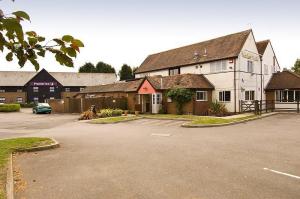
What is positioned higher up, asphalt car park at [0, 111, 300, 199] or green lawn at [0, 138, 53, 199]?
green lawn at [0, 138, 53, 199]

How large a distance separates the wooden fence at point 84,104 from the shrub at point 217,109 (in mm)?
11607

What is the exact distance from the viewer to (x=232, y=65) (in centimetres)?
2953

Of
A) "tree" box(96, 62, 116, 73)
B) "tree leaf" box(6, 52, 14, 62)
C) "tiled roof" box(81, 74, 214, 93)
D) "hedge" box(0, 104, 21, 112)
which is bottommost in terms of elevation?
"hedge" box(0, 104, 21, 112)

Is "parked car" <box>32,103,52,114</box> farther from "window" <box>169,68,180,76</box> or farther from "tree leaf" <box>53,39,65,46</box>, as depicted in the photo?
"tree leaf" <box>53,39,65,46</box>

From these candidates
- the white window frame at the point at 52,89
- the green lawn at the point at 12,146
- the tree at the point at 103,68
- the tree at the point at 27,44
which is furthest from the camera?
Answer: the tree at the point at 103,68

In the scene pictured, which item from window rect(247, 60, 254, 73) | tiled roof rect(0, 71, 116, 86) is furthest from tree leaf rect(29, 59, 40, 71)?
tiled roof rect(0, 71, 116, 86)

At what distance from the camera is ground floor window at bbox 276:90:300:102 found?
31.9 meters

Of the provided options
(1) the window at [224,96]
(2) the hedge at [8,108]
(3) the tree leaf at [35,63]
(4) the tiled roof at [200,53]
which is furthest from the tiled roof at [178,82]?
(3) the tree leaf at [35,63]

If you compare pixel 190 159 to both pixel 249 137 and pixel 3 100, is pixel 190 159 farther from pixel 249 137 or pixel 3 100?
pixel 3 100

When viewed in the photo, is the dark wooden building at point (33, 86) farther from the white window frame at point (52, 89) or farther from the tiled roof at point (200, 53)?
the tiled roof at point (200, 53)

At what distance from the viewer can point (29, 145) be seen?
39.1 ft

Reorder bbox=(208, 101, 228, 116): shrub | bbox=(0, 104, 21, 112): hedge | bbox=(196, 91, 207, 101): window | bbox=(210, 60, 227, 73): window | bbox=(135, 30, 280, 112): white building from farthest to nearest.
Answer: bbox=(0, 104, 21, 112): hedge
bbox=(210, 60, 227, 73): window
bbox=(196, 91, 207, 101): window
bbox=(135, 30, 280, 112): white building
bbox=(208, 101, 228, 116): shrub

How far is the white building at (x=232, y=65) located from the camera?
29594mm

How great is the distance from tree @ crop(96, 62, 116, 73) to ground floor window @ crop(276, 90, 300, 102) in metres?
75.3
